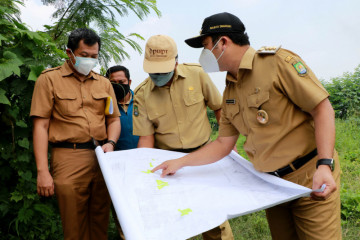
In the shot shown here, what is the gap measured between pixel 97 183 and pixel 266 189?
154 cm

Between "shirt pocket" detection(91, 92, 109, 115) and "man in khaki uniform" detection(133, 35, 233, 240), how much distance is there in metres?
0.30

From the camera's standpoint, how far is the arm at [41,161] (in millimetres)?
2336

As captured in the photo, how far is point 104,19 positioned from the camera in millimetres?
4492

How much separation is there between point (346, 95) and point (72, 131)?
29.7 feet

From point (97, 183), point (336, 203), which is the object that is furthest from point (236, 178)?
point (97, 183)

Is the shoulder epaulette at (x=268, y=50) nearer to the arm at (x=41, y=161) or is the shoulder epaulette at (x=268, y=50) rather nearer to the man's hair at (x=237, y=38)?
the man's hair at (x=237, y=38)

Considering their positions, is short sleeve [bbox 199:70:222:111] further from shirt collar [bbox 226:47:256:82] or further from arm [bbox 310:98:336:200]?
arm [bbox 310:98:336:200]

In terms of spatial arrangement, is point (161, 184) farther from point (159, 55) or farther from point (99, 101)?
point (99, 101)

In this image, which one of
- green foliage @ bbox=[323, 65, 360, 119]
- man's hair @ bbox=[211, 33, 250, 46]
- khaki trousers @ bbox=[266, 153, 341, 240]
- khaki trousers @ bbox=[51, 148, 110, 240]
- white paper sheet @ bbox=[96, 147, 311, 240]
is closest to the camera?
white paper sheet @ bbox=[96, 147, 311, 240]

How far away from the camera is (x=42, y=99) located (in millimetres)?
2406

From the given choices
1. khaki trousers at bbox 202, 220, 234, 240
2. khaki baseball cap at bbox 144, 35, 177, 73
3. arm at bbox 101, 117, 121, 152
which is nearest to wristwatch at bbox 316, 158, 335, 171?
khaki trousers at bbox 202, 220, 234, 240

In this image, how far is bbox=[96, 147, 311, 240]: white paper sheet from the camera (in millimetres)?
1372

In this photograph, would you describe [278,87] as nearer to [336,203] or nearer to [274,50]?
[274,50]

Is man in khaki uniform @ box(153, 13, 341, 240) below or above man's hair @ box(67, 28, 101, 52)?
below
